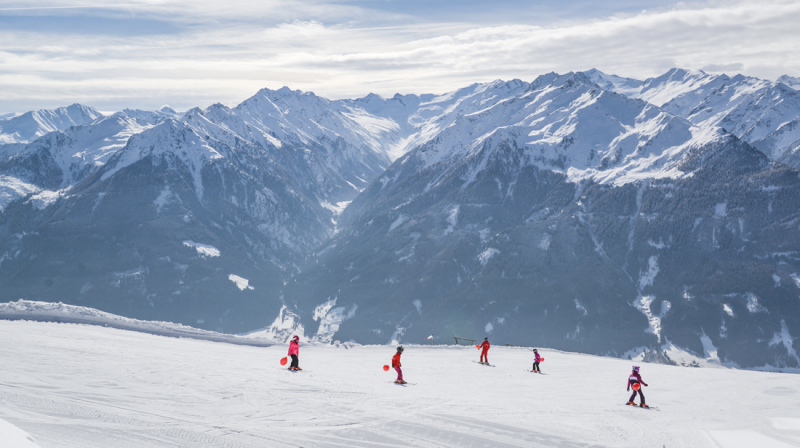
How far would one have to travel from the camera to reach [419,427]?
23547 millimetres

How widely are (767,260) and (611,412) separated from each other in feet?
692

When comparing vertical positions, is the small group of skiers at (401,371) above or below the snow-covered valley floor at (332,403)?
Result: above

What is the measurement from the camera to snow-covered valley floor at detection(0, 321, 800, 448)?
2095 centimetres

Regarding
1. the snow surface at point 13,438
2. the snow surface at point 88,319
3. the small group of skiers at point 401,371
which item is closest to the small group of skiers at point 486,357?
the small group of skiers at point 401,371

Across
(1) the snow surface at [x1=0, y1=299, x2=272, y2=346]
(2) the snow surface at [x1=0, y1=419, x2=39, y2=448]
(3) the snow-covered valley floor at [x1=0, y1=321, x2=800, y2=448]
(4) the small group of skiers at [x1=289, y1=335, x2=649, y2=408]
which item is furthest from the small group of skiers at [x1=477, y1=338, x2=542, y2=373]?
(2) the snow surface at [x1=0, y1=419, x2=39, y2=448]

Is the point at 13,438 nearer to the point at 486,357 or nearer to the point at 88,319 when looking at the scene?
the point at 486,357

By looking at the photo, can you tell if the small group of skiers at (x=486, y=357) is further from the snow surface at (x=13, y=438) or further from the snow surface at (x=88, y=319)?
the snow surface at (x=13, y=438)

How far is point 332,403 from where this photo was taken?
26578mm

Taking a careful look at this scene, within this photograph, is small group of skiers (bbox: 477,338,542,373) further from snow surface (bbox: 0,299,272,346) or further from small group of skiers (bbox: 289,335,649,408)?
snow surface (bbox: 0,299,272,346)

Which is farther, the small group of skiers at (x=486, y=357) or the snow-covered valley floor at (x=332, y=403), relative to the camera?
the small group of skiers at (x=486, y=357)

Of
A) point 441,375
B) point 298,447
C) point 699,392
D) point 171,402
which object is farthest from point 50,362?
point 699,392

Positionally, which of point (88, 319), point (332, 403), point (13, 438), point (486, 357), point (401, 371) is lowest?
point (88, 319)

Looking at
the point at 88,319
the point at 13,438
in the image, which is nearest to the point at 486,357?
the point at 13,438

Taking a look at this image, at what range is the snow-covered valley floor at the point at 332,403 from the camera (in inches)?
825
